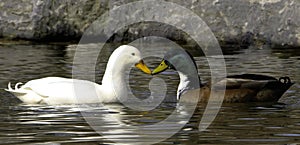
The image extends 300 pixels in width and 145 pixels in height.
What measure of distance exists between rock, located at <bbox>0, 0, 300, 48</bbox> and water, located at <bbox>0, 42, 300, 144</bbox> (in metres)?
1.68

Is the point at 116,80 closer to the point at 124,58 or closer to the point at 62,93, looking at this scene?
the point at 124,58

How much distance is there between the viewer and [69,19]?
14.1 meters

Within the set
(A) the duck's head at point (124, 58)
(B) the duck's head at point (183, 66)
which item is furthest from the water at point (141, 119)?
(A) the duck's head at point (124, 58)

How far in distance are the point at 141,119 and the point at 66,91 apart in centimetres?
118

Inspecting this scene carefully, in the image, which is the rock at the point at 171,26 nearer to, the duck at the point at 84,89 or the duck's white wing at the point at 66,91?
the duck at the point at 84,89

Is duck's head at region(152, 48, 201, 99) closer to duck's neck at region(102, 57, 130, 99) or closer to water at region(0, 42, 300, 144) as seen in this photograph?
water at region(0, 42, 300, 144)

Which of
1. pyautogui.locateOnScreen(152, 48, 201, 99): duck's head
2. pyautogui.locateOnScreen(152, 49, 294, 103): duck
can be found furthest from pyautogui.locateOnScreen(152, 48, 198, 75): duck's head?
pyautogui.locateOnScreen(152, 49, 294, 103): duck

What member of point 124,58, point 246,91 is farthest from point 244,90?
point 124,58

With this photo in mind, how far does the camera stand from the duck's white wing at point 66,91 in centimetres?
845

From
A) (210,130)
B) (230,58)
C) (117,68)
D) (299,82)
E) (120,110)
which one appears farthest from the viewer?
(230,58)

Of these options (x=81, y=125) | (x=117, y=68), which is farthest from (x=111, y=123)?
(x=117, y=68)

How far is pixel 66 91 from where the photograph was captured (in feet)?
27.8

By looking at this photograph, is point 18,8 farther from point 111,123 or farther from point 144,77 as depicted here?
point 111,123

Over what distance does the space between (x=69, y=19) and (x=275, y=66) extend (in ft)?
14.4
